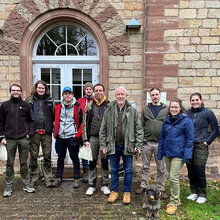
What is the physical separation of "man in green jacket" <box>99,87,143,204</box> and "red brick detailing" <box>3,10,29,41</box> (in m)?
3.24

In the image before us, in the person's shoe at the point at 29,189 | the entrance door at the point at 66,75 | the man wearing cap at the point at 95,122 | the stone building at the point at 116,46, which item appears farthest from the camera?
the entrance door at the point at 66,75

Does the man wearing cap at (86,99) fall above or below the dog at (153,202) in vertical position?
above

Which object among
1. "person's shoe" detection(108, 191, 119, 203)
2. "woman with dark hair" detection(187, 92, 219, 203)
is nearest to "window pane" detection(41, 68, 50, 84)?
"person's shoe" detection(108, 191, 119, 203)

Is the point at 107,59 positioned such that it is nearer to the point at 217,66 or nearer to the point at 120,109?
the point at 120,109

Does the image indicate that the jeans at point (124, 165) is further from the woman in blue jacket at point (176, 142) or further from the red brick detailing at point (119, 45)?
the red brick detailing at point (119, 45)

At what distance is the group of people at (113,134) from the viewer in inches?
133

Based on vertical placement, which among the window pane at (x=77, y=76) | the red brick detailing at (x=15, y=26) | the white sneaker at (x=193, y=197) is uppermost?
the red brick detailing at (x=15, y=26)

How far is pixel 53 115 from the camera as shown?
418 cm

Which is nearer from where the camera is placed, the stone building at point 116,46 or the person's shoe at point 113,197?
the person's shoe at point 113,197

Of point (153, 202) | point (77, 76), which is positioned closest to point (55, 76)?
point (77, 76)

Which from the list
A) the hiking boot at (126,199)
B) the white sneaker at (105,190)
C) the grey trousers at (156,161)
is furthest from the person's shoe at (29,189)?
the grey trousers at (156,161)

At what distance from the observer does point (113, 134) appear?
3.52 m

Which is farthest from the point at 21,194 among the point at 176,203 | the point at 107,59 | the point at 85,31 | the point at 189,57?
the point at 189,57

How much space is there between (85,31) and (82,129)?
287 cm
